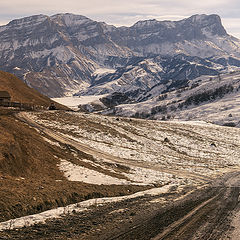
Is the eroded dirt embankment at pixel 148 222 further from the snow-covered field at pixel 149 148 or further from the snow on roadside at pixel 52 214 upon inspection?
the snow-covered field at pixel 149 148

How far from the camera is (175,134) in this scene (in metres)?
83.3

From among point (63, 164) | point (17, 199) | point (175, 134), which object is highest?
point (17, 199)

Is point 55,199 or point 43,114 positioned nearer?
point 55,199

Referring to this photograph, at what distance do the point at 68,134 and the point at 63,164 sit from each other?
22505 mm

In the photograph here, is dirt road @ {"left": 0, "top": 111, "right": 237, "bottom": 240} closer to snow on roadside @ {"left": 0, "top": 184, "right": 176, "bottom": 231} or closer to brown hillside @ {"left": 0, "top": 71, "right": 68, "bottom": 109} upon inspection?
snow on roadside @ {"left": 0, "top": 184, "right": 176, "bottom": 231}

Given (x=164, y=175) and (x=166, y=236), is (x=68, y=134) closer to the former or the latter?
(x=164, y=175)

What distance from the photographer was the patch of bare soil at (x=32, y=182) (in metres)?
21.1

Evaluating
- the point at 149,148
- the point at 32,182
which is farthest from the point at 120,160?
the point at 32,182

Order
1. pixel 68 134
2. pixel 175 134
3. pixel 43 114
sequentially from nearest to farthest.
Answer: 1. pixel 68 134
2. pixel 43 114
3. pixel 175 134

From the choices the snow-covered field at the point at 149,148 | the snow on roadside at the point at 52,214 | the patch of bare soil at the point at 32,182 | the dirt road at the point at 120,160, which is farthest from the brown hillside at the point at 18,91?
the snow on roadside at the point at 52,214

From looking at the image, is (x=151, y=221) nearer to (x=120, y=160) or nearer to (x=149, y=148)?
(x=120, y=160)

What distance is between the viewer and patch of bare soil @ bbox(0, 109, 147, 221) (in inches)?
832

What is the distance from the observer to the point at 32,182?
26156mm

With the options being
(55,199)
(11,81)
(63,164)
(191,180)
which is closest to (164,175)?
(191,180)
